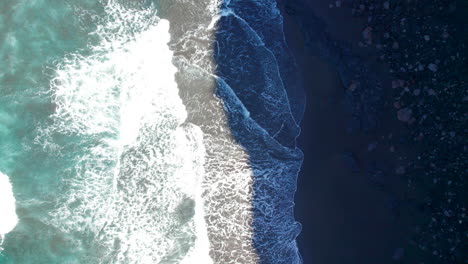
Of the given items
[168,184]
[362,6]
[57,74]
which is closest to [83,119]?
[57,74]

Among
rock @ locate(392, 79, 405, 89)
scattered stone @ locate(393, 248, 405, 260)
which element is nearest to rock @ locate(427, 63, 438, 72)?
rock @ locate(392, 79, 405, 89)

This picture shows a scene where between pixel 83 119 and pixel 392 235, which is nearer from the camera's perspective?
pixel 392 235

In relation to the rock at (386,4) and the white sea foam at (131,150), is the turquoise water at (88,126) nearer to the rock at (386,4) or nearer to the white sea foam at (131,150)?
the white sea foam at (131,150)

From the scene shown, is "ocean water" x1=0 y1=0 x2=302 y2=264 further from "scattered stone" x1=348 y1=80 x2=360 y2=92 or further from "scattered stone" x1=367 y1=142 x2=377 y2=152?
"scattered stone" x1=367 y1=142 x2=377 y2=152

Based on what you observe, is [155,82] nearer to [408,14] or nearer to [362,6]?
[362,6]

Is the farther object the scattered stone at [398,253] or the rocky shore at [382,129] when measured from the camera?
the scattered stone at [398,253]

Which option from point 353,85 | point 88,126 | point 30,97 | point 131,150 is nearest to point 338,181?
point 353,85

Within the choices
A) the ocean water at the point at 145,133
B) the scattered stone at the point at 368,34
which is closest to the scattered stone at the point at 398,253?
the ocean water at the point at 145,133
